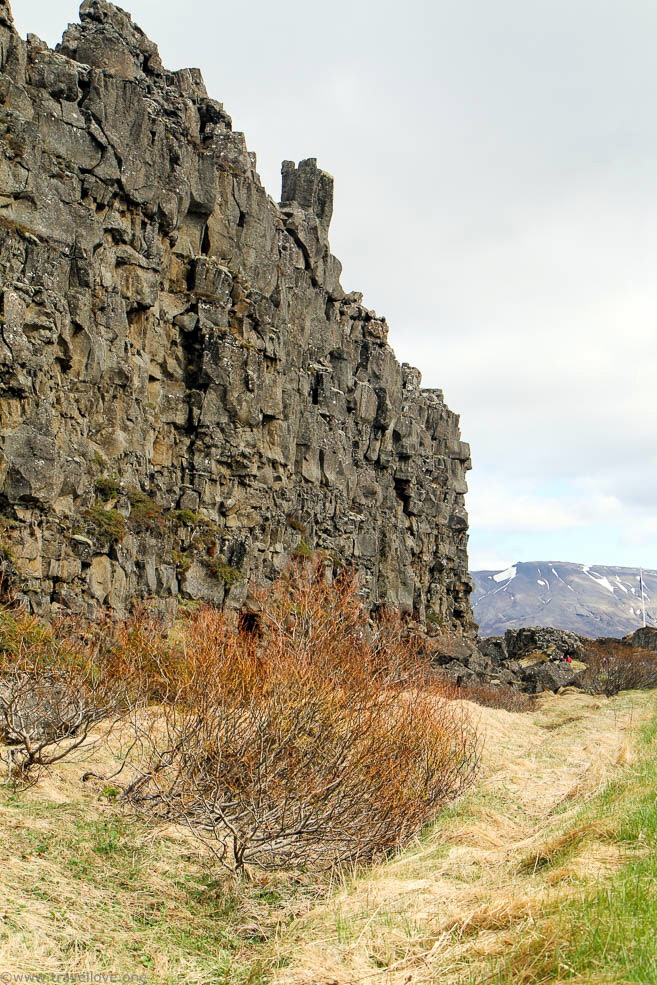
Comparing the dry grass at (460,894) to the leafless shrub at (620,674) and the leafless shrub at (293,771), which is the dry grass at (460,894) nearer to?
the leafless shrub at (293,771)

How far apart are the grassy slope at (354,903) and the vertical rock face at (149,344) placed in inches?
487

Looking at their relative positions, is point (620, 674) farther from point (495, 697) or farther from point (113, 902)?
point (113, 902)

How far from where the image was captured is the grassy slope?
6082 millimetres

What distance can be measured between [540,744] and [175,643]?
1210cm

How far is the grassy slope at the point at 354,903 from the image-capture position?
6082 mm

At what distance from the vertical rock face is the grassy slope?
487 inches

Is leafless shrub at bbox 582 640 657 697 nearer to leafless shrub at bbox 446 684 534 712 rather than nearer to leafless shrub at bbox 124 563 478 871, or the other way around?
leafless shrub at bbox 446 684 534 712

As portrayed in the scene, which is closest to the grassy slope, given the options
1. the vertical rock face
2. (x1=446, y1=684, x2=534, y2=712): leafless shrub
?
the vertical rock face

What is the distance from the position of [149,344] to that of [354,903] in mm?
24170

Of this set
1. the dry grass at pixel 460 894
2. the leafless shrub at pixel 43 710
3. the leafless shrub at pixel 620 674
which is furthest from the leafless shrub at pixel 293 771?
the leafless shrub at pixel 620 674

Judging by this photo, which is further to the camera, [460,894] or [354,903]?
[354,903]

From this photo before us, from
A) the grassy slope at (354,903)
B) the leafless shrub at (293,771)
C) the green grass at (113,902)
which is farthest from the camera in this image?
the leafless shrub at (293,771)

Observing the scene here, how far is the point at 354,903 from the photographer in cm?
901

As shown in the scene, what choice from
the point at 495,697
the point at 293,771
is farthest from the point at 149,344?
the point at 495,697
